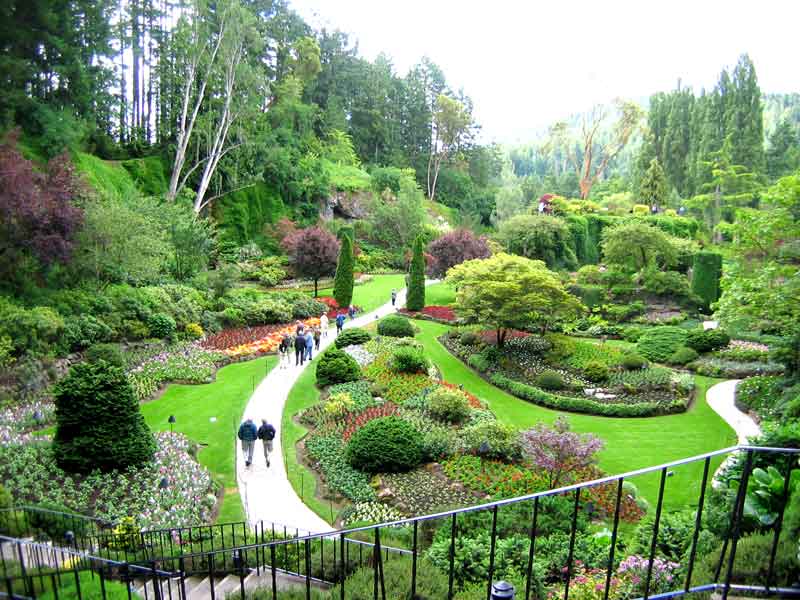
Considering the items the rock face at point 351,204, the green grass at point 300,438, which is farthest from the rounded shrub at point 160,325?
the rock face at point 351,204

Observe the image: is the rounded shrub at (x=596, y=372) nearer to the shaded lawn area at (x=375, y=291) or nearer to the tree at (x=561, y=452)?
the tree at (x=561, y=452)

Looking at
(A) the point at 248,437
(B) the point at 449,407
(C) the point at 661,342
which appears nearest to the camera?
(A) the point at 248,437

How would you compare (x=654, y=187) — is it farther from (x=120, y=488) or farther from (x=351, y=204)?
(x=120, y=488)

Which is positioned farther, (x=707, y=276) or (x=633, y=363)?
(x=707, y=276)

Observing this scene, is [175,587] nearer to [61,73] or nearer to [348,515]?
[348,515]

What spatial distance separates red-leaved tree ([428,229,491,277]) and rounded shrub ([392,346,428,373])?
13169 mm

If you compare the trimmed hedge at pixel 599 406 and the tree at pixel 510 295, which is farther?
the tree at pixel 510 295

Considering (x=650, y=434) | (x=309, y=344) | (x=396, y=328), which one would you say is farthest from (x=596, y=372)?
(x=309, y=344)

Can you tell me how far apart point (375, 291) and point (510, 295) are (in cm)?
1366

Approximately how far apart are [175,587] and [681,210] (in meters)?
52.5

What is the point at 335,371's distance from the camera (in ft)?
57.5

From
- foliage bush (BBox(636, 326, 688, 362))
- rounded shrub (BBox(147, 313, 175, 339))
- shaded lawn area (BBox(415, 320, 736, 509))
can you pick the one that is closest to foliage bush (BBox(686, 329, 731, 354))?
foliage bush (BBox(636, 326, 688, 362))

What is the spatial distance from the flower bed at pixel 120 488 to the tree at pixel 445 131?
1896 inches

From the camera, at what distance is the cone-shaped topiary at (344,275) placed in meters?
27.4
